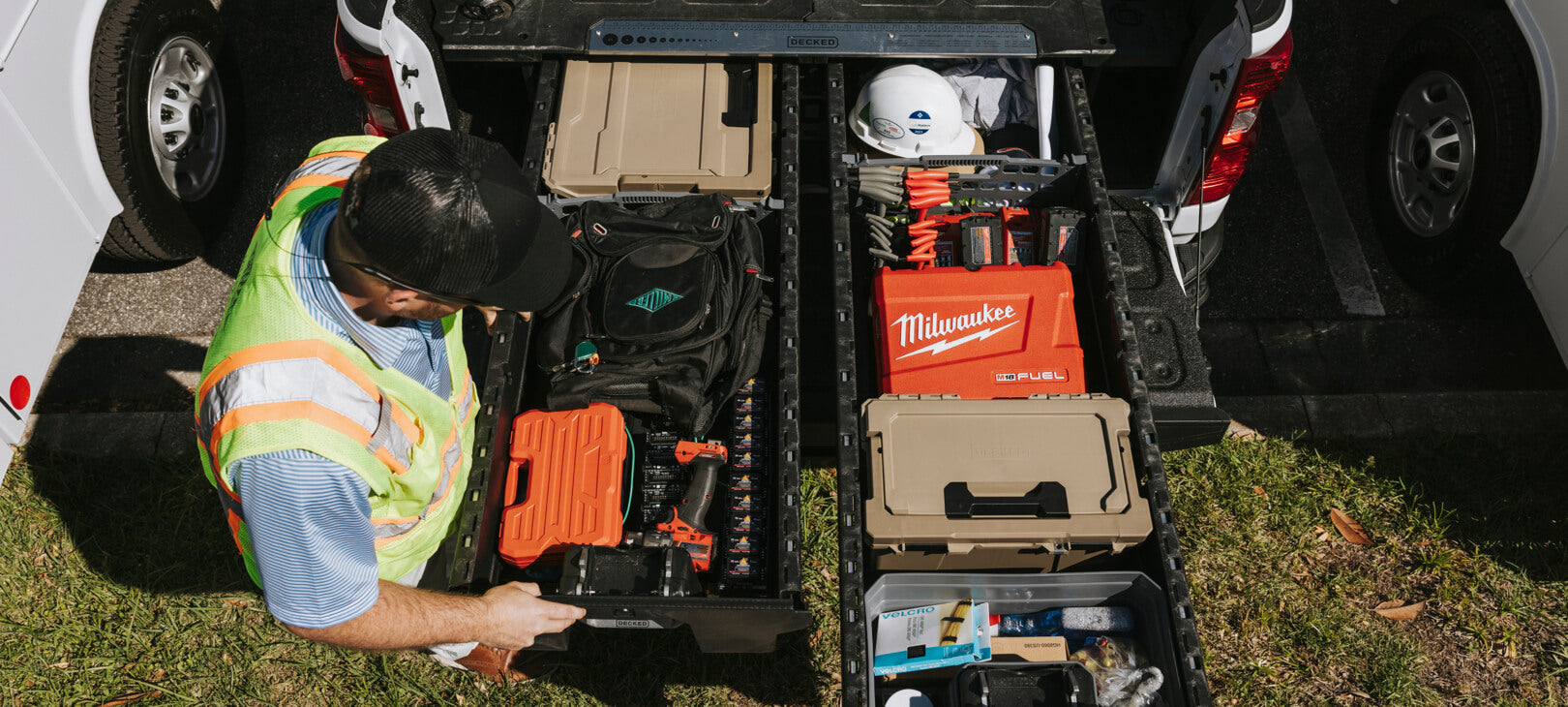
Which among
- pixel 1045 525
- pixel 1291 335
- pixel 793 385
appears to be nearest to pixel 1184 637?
pixel 1045 525

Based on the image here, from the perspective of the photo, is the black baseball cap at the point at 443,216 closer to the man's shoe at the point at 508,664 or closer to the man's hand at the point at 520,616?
the man's hand at the point at 520,616

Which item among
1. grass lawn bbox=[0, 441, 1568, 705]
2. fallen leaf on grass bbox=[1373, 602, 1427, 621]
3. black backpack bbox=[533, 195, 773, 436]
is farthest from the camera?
fallen leaf on grass bbox=[1373, 602, 1427, 621]

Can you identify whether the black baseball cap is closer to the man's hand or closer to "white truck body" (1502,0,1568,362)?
the man's hand

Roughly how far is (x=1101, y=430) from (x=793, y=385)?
102cm

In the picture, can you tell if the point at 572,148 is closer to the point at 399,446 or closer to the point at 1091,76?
the point at 399,446

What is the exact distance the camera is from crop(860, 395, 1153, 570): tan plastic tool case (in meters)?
2.91

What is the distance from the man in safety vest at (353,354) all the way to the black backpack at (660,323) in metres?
0.75

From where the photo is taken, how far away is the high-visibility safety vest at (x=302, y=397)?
2092 mm

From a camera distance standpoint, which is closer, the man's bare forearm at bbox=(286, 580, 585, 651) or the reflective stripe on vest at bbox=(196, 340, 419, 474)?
the reflective stripe on vest at bbox=(196, 340, 419, 474)


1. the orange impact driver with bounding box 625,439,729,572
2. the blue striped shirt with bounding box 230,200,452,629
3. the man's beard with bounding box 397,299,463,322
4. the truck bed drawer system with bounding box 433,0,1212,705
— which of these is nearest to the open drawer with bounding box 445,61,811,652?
the truck bed drawer system with bounding box 433,0,1212,705

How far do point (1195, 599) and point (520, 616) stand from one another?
2.79m

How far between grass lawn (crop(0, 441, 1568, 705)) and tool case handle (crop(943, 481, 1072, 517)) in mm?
1188

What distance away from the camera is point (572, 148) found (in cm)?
371

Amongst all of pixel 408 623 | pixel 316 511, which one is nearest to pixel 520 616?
pixel 408 623
